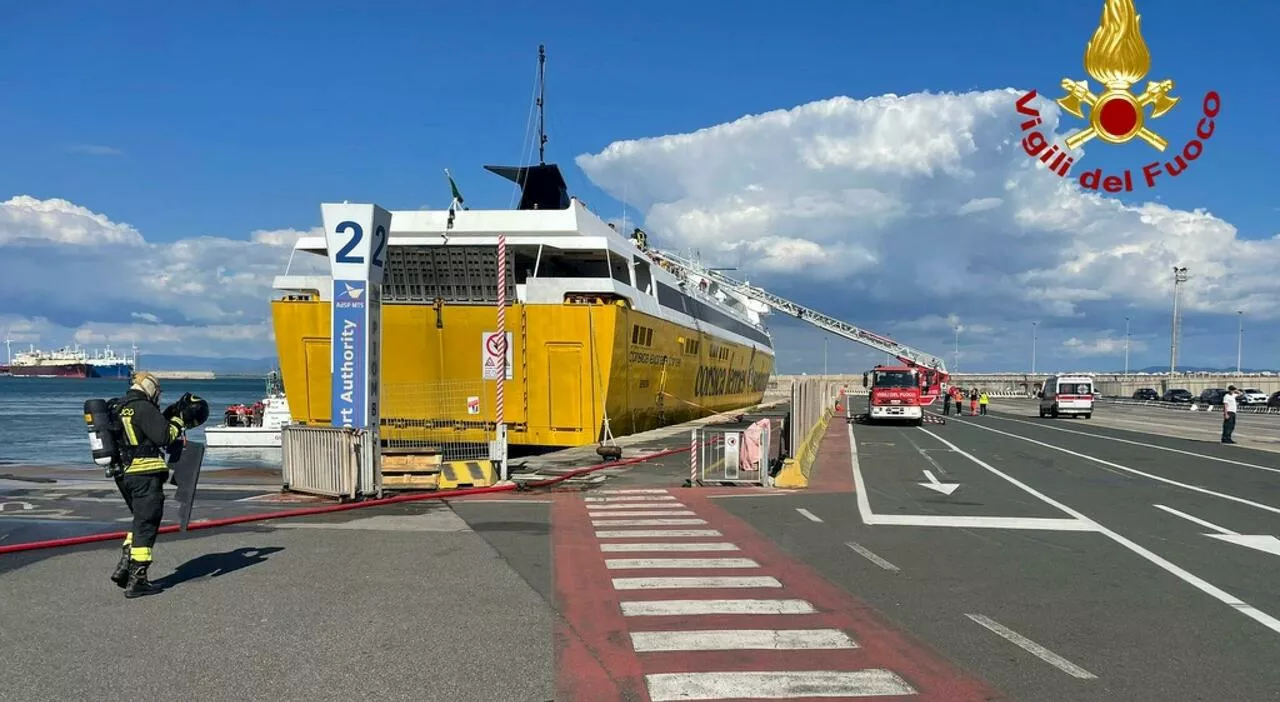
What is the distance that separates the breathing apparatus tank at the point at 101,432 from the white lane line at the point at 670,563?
470cm

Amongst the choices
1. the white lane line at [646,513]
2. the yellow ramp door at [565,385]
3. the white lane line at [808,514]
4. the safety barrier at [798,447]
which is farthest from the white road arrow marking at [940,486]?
the yellow ramp door at [565,385]

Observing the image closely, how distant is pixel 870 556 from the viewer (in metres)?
9.65

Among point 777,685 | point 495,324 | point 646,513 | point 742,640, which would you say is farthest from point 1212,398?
point 777,685

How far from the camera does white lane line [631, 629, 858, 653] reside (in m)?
6.12

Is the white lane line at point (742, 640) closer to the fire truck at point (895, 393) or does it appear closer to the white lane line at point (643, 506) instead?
the white lane line at point (643, 506)

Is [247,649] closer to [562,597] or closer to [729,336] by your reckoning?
[562,597]

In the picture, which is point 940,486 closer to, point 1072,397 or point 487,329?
point 487,329

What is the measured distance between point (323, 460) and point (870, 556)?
9.07 meters

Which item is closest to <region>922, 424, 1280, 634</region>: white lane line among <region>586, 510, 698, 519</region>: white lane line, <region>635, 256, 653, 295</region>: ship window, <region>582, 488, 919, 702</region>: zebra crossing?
<region>582, 488, 919, 702</region>: zebra crossing

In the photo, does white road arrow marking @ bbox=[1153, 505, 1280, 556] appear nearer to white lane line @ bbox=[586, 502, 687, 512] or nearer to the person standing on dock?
white lane line @ bbox=[586, 502, 687, 512]

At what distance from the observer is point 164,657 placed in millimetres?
5836

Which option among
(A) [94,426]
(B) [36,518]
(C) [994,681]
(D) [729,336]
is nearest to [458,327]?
(B) [36,518]

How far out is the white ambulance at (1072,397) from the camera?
163ft

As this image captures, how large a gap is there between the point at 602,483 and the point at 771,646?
1116 cm
